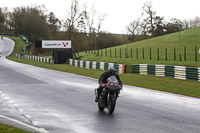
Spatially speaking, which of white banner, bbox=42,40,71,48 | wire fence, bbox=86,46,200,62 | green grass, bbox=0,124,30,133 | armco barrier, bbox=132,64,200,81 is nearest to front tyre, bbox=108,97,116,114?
green grass, bbox=0,124,30,133

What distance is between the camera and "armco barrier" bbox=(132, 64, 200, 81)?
25897 mm

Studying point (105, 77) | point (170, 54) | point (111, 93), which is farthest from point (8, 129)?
point (170, 54)

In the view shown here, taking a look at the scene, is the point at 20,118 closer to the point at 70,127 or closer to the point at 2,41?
the point at 70,127

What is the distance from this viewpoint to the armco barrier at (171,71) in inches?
1020

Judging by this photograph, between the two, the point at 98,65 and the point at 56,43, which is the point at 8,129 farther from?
the point at 56,43

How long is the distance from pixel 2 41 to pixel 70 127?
108 meters

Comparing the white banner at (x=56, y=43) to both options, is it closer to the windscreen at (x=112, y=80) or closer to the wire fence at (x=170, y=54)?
the wire fence at (x=170, y=54)

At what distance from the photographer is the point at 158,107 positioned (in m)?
13.3

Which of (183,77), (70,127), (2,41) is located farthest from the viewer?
(2,41)

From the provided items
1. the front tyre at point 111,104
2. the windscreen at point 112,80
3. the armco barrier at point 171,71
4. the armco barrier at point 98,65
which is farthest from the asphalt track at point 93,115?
the armco barrier at point 98,65

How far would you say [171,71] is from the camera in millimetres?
28625

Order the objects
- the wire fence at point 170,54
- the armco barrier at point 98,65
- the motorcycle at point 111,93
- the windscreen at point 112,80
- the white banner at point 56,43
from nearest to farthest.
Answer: the motorcycle at point 111,93, the windscreen at point 112,80, the armco barrier at point 98,65, the wire fence at point 170,54, the white banner at point 56,43

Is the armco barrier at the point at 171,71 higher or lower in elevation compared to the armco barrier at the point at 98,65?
lower

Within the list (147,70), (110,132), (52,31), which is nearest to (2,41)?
(52,31)
